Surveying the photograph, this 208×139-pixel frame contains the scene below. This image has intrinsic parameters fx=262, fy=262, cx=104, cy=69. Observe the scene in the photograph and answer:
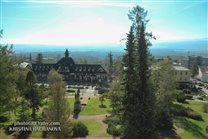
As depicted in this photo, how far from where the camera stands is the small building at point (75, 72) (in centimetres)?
8156

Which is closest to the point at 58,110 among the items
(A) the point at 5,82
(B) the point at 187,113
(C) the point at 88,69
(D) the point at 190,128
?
(A) the point at 5,82

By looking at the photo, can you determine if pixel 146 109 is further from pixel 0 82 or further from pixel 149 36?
pixel 0 82

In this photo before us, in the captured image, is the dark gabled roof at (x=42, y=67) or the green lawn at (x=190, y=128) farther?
the dark gabled roof at (x=42, y=67)

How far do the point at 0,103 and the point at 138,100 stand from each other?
12.0 m

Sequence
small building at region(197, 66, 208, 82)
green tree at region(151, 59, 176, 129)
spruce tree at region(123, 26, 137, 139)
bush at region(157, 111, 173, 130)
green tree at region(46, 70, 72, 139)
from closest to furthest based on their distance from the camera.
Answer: green tree at region(46, 70, 72, 139), spruce tree at region(123, 26, 137, 139), bush at region(157, 111, 173, 130), green tree at region(151, 59, 176, 129), small building at region(197, 66, 208, 82)

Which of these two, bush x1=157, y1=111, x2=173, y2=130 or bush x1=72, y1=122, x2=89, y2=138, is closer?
bush x1=72, y1=122, x2=89, y2=138

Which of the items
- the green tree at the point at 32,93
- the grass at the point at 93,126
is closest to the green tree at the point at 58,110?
the grass at the point at 93,126

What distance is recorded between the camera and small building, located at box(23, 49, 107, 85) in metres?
81.6

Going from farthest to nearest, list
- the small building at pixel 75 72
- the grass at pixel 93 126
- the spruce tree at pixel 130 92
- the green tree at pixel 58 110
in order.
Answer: the small building at pixel 75 72
the grass at pixel 93 126
the spruce tree at pixel 130 92
the green tree at pixel 58 110

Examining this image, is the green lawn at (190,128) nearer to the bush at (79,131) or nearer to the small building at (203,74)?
the bush at (79,131)

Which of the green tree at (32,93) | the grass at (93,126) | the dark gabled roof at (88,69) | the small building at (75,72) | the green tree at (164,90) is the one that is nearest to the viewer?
the grass at (93,126)

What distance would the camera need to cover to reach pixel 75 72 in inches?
3255

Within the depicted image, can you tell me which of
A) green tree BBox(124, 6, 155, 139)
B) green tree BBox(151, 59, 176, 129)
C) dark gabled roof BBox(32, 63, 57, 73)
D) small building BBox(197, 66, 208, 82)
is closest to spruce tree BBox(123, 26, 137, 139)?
green tree BBox(124, 6, 155, 139)

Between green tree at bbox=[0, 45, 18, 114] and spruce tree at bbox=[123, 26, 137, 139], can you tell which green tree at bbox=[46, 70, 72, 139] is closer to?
spruce tree at bbox=[123, 26, 137, 139]
